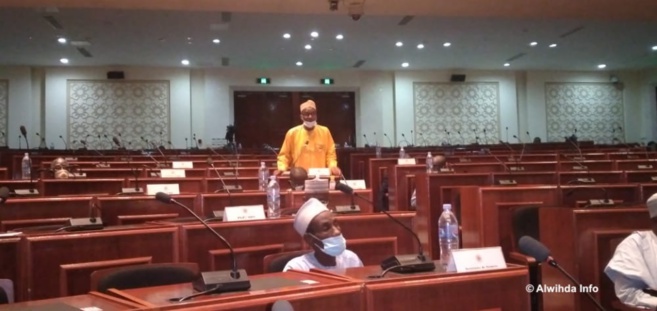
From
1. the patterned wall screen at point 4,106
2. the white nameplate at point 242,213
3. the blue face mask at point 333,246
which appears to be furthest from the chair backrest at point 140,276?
the patterned wall screen at point 4,106

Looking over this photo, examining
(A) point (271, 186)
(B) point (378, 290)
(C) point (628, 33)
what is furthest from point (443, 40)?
(B) point (378, 290)

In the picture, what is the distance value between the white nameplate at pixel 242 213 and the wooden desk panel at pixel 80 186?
2194 mm

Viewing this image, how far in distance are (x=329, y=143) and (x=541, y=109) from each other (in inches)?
588

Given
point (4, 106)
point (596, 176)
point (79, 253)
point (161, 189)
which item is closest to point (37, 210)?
point (161, 189)

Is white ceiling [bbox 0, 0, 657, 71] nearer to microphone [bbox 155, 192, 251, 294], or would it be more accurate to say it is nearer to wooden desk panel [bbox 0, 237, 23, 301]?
wooden desk panel [bbox 0, 237, 23, 301]

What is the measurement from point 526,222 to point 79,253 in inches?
124

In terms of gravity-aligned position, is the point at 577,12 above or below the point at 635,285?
above

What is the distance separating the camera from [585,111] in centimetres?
1970

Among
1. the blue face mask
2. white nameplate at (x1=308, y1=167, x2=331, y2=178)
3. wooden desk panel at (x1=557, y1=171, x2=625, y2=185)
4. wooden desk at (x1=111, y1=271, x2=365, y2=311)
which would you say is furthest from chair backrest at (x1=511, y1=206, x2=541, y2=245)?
wooden desk at (x1=111, y1=271, x2=365, y2=311)

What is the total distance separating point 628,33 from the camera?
45.6 ft

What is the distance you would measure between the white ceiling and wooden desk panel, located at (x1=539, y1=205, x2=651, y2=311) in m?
4.79

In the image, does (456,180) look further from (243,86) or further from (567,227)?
(243,86)

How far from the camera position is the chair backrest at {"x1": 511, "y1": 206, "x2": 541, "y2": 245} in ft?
15.0

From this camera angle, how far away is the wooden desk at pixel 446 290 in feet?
6.32
